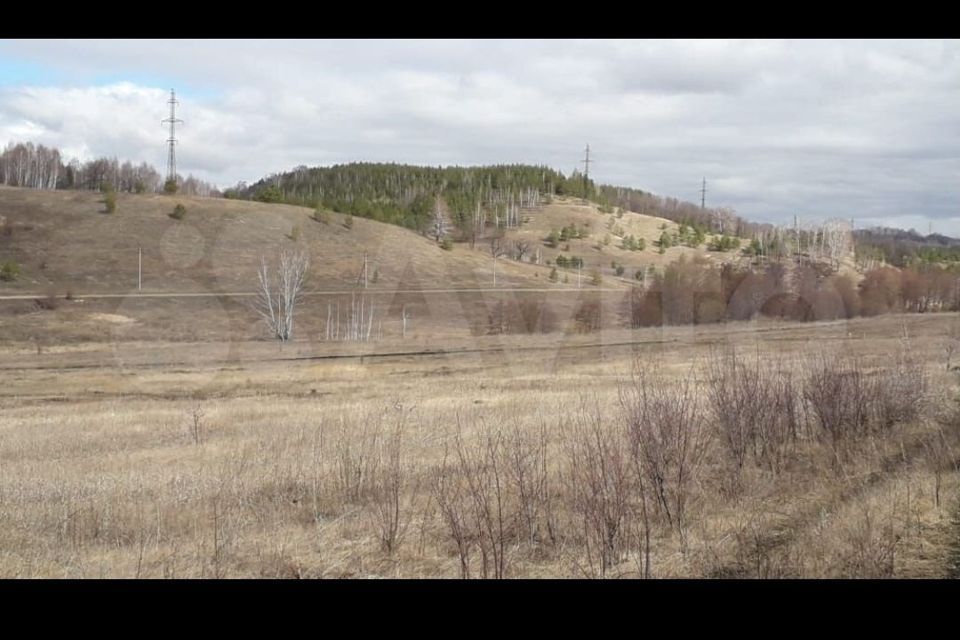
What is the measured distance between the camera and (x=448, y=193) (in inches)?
6211

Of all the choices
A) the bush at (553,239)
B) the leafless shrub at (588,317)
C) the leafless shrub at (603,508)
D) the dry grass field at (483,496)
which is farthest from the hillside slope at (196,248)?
the leafless shrub at (603,508)

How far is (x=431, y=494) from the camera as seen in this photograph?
9828mm

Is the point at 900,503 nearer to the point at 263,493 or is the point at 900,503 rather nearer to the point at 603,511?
the point at 603,511

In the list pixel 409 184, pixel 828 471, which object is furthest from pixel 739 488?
pixel 409 184

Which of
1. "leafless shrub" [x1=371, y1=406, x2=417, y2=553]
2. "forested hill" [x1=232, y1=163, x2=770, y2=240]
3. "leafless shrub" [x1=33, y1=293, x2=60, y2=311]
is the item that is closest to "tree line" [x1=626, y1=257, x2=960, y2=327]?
"leafless shrub" [x1=371, y1=406, x2=417, y2=553]

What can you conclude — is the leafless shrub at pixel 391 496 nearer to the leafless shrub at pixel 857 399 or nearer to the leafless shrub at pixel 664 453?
the leafless shrub at pixel 664 453

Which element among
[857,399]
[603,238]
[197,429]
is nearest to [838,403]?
[857,399]

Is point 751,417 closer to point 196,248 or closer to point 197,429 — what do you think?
point 197,429

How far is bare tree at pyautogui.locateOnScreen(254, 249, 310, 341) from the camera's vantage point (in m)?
57.8

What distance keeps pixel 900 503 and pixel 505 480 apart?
3.98m

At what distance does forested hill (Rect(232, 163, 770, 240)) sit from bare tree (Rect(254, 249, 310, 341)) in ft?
144

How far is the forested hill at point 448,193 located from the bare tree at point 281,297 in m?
44.0

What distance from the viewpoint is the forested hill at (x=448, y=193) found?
392ft

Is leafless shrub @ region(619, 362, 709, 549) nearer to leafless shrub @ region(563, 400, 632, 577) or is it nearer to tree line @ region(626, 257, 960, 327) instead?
leafless shrub @ region(563, 400, 632, 577)
